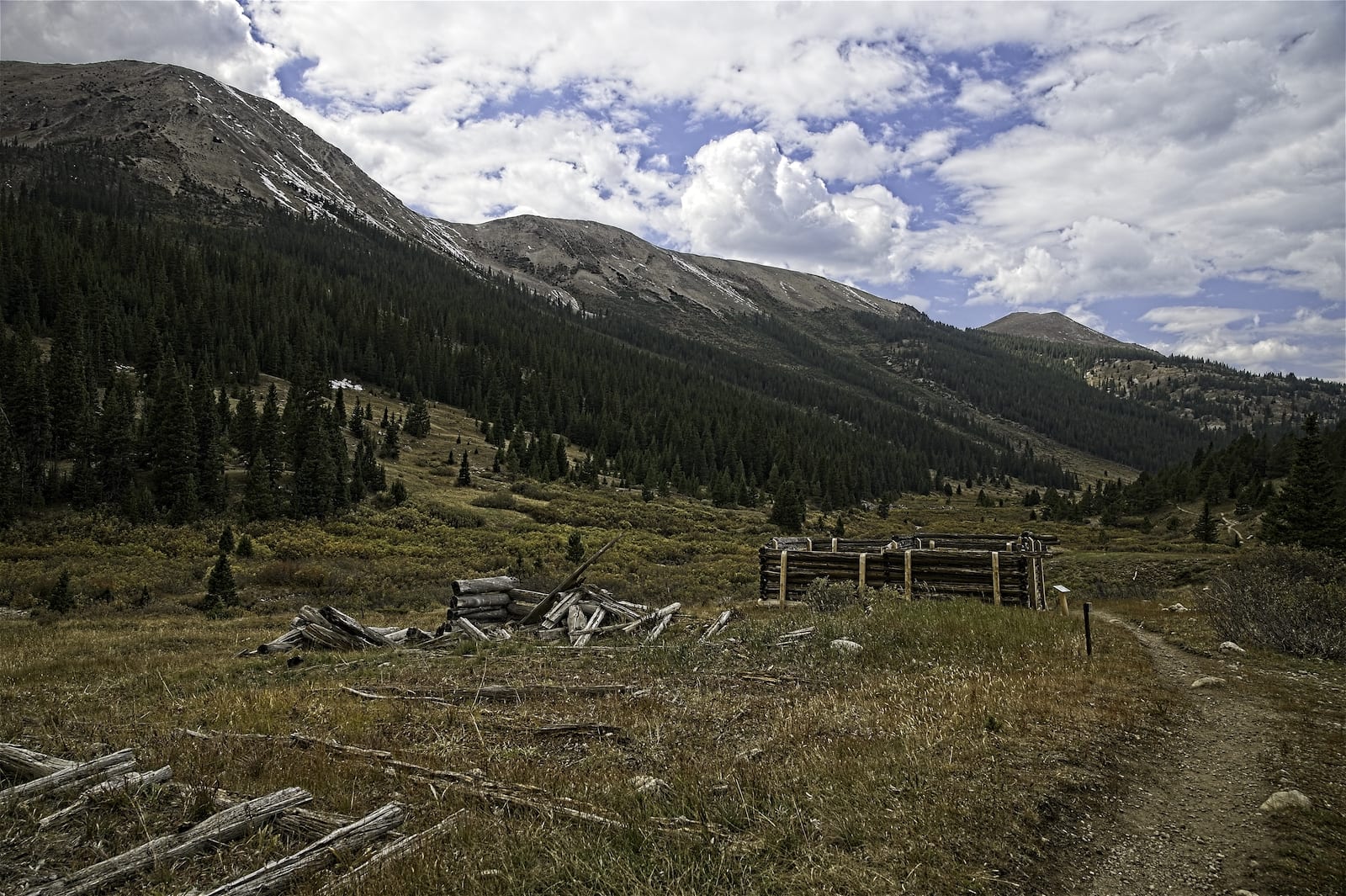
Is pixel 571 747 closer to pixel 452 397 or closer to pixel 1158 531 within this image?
pixel 1158 531

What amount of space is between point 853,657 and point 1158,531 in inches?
2609

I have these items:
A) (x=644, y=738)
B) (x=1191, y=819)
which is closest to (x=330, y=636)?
(x=644, y=738)

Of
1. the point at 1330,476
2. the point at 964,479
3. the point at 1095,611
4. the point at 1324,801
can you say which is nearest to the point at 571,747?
the point at 1324,801

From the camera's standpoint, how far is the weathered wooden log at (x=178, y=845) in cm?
479

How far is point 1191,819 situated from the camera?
6.33 metres

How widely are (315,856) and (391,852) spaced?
1.96 feet

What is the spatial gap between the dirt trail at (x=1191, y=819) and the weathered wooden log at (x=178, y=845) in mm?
6973

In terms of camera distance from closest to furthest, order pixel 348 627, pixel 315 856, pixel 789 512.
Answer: pixel 315 856 < pixel 348 627 < pixel 789 512

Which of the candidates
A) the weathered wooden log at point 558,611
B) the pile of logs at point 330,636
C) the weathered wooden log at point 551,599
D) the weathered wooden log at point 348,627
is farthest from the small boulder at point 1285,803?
the weathered wooden log at point 348,627

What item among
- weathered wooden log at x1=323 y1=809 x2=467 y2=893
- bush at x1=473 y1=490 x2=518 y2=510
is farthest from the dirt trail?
bush at x1=473 y1=490 x2=518 y2=510

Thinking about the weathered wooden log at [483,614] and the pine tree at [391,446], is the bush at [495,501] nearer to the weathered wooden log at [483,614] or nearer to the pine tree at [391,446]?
the pine tree at [391,446]

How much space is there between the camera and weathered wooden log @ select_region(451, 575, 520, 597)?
19.9 meters

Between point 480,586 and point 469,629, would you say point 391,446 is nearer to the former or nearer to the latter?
point 480,586

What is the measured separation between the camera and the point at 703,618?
66.5 ft
